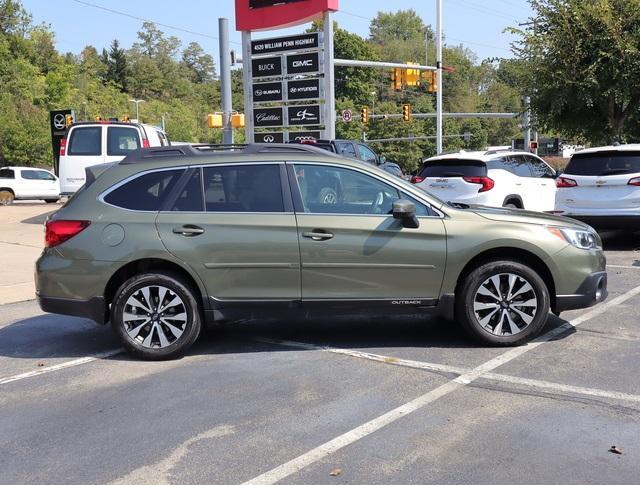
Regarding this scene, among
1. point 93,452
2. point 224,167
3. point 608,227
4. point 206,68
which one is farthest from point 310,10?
point 206,68

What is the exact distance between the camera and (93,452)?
4016mm

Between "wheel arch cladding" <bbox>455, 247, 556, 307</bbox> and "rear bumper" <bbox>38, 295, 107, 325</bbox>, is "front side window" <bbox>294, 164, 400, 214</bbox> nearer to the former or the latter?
"wheel arch cladding" <bbox>455, 247, 556, 307</bbox>

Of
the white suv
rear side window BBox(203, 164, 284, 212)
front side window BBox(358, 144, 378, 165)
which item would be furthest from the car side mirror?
front side window BBox(358, 144, 378, 165)

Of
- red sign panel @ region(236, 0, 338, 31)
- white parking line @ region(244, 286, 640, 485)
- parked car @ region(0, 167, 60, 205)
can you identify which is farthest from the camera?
parked car @ region(0, 167, 60, 205)

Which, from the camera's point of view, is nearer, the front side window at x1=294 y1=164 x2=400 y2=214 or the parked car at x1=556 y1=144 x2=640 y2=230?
the front side window at x1=294 y1=164 x2=400 y2=214

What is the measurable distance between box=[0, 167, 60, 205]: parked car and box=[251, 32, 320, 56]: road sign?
1113cm

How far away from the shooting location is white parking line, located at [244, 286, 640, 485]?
370 centimetres

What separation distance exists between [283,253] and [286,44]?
→ 18.4 m

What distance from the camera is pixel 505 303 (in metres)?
5.89

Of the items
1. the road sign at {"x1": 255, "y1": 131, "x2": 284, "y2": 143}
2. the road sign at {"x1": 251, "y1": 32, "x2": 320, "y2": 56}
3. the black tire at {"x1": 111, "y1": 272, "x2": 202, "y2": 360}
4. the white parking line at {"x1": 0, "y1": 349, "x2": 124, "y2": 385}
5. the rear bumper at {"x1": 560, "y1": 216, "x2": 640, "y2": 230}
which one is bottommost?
the white parking line at {"x1": 0, "y1": 349, "x2": 124, "y2": 385}

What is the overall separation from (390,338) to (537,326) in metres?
1.33

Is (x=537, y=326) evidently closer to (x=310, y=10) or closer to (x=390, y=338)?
(x=390, y=338)

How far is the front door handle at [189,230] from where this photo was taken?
5.72 m

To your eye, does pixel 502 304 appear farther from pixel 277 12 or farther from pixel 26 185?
pixel 26 185
